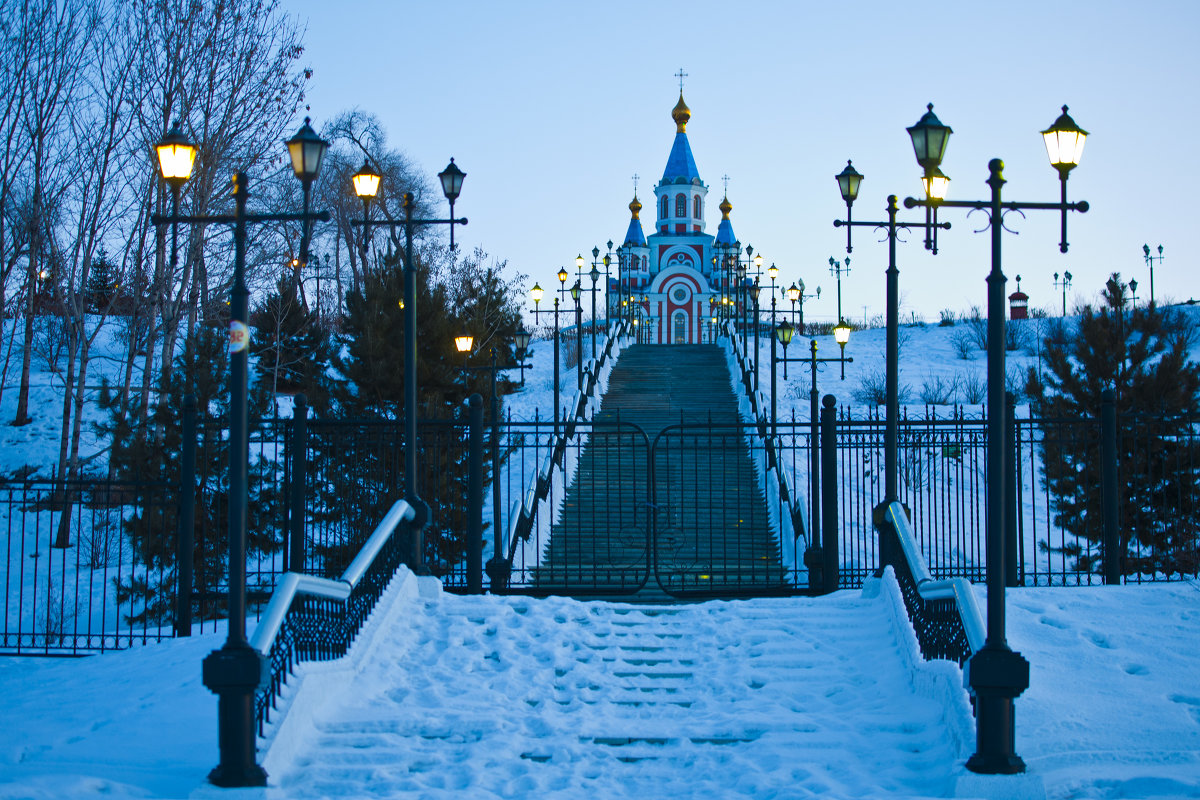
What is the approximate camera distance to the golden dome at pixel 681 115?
230ft

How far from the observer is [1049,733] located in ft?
22.8

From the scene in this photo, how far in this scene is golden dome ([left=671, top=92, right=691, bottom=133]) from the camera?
70.2 metres

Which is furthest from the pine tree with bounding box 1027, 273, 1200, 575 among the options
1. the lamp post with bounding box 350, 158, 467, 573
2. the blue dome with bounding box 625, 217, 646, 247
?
the blue dome with bounding box 625, 217, 646, 247

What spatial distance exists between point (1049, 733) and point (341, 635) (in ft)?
18.0

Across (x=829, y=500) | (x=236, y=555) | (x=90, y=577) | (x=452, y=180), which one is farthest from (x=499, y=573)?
(x=90, y=577)

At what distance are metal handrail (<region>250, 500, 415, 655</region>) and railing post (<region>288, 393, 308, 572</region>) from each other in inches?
53.4

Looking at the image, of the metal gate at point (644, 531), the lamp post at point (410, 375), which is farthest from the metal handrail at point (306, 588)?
the metal gate at point (644, 531)

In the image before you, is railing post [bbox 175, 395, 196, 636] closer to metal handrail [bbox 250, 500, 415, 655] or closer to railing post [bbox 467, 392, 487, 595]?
metal handrail [bbox 250, 500, 415, 655]

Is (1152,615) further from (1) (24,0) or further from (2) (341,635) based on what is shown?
(1) (24,0)

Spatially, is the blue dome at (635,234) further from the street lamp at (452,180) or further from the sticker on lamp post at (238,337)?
the sticker on lamp post at (238,337)

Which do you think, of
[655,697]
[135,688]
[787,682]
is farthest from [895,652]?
[135,688]

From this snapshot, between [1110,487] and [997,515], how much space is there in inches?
215

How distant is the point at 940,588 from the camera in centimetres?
754

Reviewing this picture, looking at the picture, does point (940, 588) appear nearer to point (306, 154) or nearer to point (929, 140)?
point (929, 140)
